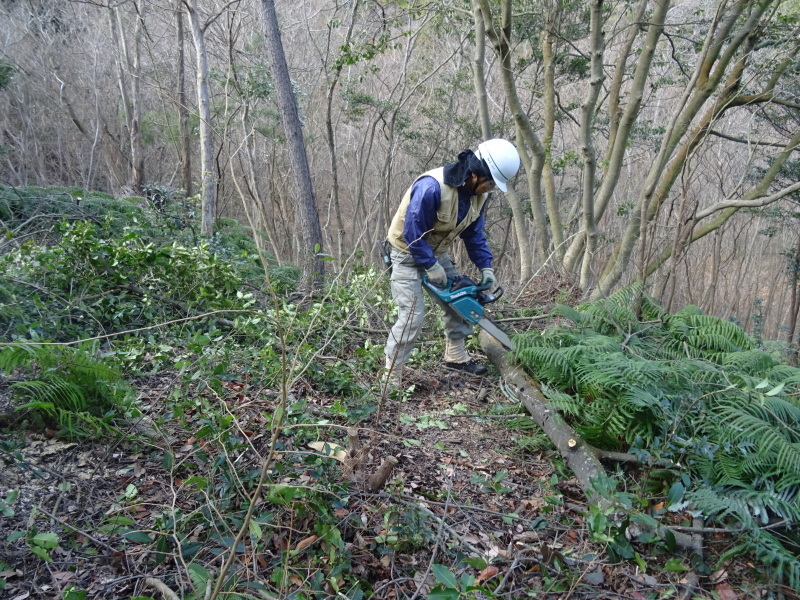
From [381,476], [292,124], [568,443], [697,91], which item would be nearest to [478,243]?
[568,443]

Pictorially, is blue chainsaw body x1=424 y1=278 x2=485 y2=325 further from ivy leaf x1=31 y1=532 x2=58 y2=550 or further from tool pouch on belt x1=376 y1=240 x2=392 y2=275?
ivy leaf x1=31 y1=532 x2=58 y2=550

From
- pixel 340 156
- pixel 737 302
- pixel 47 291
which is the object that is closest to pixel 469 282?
pixel 47 291

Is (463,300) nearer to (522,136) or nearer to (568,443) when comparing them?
(568,443)

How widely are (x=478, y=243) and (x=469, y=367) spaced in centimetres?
124

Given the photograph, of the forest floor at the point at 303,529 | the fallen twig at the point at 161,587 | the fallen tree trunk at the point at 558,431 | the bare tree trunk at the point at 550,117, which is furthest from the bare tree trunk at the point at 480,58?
the fallen twig at the point at 161,587

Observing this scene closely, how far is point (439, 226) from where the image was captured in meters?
4.39

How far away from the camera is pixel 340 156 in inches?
730

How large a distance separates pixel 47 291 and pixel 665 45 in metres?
13.7

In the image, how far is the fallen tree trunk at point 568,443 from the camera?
107 inches

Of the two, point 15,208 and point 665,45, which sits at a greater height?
point 665,45

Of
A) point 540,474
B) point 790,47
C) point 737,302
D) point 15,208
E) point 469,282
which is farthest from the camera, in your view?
point 737,302

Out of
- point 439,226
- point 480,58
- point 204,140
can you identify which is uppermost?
point 480,58

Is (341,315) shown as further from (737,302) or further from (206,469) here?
(737,302)

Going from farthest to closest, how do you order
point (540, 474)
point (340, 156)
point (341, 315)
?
1. point (340, 156)
2. point (341, 315)
3. point (540, 474)
